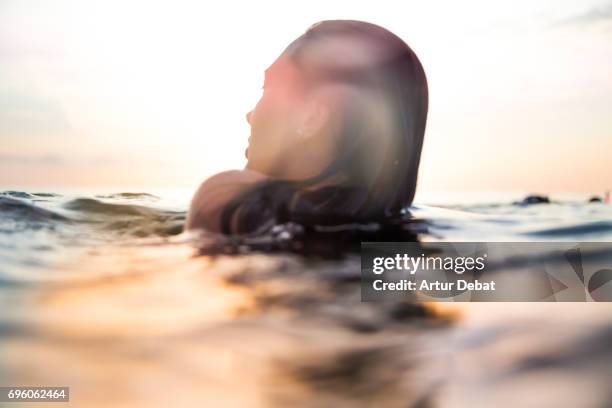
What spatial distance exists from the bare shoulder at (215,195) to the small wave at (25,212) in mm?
1420

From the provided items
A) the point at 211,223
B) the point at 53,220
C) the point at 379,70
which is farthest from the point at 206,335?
the point at 53,220

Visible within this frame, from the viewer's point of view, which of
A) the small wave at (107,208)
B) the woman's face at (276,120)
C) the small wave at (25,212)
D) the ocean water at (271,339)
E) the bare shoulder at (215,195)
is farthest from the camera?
the small wave at (107,208)

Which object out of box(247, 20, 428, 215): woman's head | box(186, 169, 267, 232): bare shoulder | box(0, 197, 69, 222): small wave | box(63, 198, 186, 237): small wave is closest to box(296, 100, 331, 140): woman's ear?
box(247, 20, 428, 215): woman's head

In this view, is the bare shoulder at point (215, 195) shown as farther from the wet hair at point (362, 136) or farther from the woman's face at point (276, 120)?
the woman's face at point (276, 120)

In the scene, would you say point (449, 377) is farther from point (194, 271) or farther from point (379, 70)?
point (379, 70)

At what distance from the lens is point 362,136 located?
3.18 m

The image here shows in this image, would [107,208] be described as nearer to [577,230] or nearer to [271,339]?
[271,339]

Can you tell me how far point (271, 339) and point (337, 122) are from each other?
192 centimetres

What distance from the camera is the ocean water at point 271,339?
1.22 metres

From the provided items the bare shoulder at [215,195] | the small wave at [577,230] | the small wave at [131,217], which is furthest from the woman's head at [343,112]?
the small wave at [577,230]

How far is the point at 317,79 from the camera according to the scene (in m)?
3.23

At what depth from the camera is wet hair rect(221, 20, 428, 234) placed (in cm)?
314

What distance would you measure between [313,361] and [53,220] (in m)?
2.88

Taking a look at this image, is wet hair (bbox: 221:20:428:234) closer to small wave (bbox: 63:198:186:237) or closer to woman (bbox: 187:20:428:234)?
woman (bbox: 187:20:428:234)
